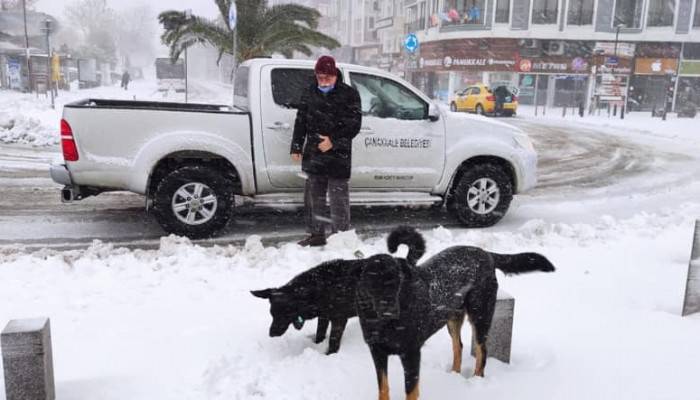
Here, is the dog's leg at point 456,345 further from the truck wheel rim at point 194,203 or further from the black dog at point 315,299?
the truck wheel rim at point 194,203

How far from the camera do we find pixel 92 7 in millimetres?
91000

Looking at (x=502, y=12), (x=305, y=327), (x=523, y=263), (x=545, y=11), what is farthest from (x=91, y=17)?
(x=523, y=263)

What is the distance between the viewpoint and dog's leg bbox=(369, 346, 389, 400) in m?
2.87

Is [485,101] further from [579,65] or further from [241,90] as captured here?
[241,90]

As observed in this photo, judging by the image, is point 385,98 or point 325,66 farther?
point 385,98

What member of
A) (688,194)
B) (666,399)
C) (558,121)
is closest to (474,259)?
(666,399)

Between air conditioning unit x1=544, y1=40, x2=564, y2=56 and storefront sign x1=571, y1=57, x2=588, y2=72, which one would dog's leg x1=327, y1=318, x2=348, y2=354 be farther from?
air conditioning unit x1=544, y1=40, x2=564, y2=56

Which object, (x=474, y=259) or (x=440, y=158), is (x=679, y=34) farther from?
(x=474, y=259)

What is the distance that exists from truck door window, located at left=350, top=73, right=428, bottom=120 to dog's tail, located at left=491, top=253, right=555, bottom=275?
356 cm

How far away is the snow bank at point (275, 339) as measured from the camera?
10.9ft

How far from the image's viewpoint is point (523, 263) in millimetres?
3471

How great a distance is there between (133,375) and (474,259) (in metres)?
2.05

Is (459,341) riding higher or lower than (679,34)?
lower

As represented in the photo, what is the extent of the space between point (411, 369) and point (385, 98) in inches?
174
